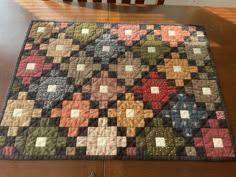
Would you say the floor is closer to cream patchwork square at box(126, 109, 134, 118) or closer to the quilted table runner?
the quilted table runner

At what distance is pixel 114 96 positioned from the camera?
0.98m

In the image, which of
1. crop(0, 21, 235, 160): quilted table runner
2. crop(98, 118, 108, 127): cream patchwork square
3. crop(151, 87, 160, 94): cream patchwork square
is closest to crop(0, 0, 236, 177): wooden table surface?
crop(0, 21, 235, 160): quilted table runner

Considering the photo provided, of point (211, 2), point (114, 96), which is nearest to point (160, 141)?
point (114, 96)

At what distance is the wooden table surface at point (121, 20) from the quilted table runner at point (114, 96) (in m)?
0.03

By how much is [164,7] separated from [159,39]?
0.24 m

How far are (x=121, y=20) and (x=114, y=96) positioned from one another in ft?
1.49

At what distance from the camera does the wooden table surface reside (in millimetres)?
812

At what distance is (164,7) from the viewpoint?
131cm

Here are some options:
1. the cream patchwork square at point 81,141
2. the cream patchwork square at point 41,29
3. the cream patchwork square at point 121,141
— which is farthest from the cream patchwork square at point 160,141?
the cream patchwork square at point 41,29

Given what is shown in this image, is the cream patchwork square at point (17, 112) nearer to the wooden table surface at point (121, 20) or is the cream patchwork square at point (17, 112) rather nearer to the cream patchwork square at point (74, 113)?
the wooden table surface at point (121, 20)

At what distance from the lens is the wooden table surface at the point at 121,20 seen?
0.81m

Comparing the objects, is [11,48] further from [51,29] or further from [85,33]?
[85,33]

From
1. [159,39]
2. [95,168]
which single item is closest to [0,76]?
[95,168]

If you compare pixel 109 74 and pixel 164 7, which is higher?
pixel 164 7
